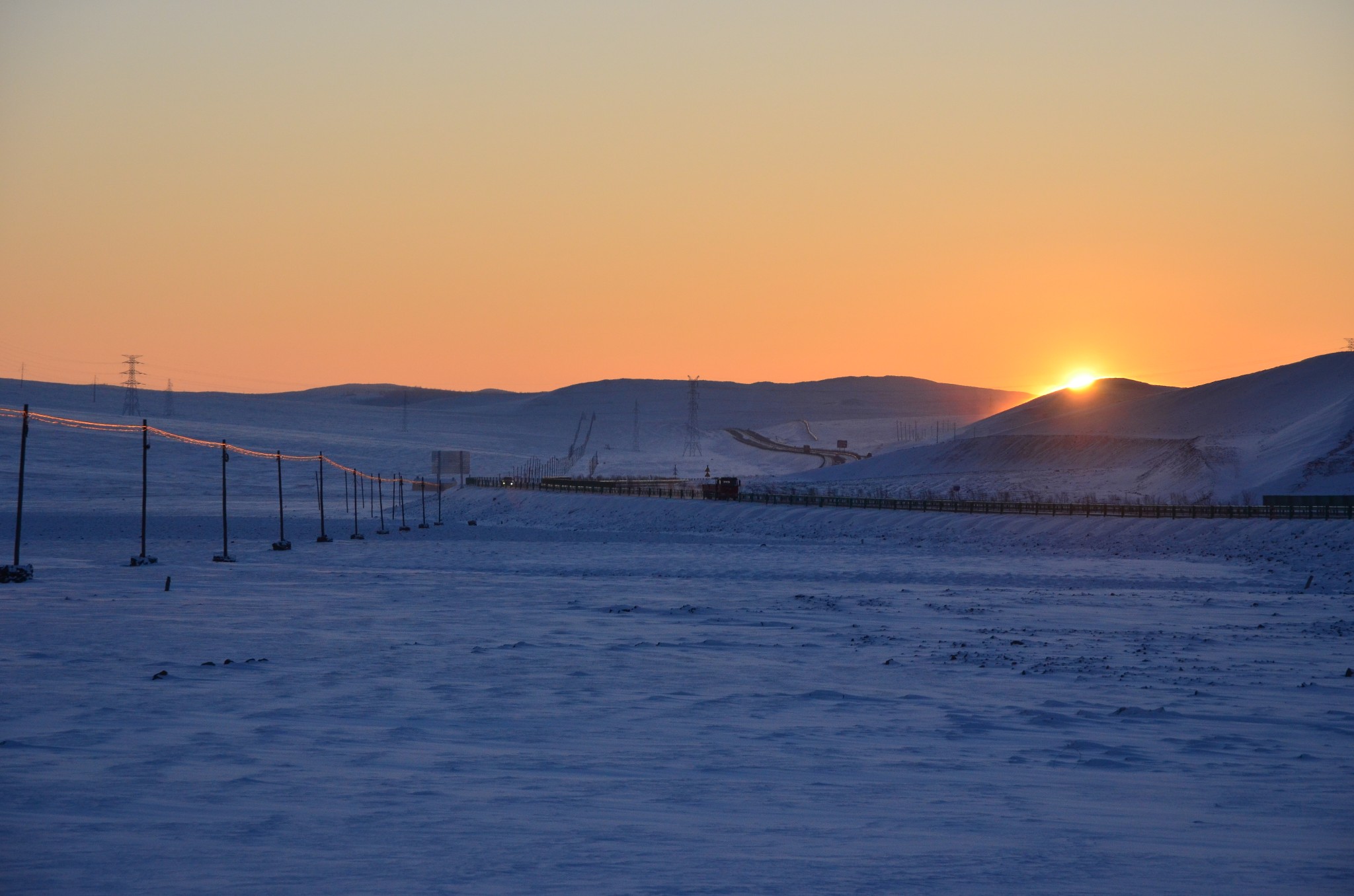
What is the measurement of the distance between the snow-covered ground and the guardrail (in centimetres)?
2882

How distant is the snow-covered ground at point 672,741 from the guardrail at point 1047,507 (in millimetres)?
28820

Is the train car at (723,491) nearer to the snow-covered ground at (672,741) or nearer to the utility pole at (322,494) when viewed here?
the utility pole at (322,494)

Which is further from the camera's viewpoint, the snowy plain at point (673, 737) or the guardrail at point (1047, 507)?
the guardrail at point (1047, 507)

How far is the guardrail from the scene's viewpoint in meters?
62.0

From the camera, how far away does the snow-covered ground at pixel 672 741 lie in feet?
32.2

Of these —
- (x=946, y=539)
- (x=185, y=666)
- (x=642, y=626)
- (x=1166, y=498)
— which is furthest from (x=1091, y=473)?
(x=185, y=666)

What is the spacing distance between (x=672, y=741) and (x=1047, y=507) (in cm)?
6045

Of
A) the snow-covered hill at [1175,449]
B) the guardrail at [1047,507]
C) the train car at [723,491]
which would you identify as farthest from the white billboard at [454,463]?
the train car at [723,491]

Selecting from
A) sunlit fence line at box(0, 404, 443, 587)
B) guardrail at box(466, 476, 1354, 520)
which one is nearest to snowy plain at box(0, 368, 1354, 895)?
sunlit fence line at box(0, 404, 443, 587)

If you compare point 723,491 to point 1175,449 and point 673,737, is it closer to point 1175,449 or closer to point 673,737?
point 1175,449

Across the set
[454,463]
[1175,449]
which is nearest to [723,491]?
[454,463]

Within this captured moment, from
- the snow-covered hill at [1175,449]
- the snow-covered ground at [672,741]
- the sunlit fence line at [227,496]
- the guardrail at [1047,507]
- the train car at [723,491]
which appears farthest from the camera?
the snow-covered hill at [1175,449]

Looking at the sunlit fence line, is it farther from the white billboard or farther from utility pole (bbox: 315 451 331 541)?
the white billboard

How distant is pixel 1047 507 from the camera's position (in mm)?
71938
